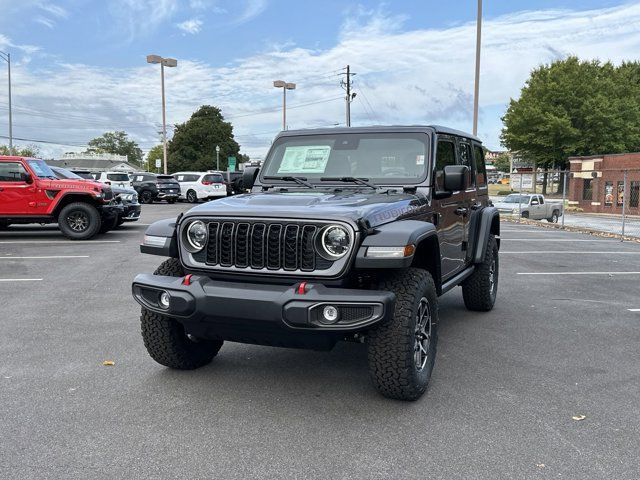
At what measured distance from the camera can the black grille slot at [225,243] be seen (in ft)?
12.4

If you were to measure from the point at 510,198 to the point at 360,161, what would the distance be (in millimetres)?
24537

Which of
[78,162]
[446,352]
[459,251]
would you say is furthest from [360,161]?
[78,162]

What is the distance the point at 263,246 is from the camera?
366 cm

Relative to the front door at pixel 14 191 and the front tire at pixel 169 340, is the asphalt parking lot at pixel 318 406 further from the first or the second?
the front door at pixel 14 191

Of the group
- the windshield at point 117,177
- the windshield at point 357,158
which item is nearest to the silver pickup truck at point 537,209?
the windshield at point 117,177

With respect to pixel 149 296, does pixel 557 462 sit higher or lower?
lower

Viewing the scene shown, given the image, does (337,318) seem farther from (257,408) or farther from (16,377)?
(16,377)

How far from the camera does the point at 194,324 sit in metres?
3.70

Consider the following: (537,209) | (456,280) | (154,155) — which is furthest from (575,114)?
(154,155)

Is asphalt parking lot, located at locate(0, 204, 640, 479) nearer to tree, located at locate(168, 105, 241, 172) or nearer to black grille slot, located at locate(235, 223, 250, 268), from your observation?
black grille slot, located at locate(235, 223, 250, 268)

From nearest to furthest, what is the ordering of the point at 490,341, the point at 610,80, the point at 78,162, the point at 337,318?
the point at 337,318 < the point at 490,341 < the point at 610,80 < the point at 78,162

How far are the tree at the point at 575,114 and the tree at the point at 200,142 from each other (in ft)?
130

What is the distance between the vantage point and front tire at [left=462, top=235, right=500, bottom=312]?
6.27m

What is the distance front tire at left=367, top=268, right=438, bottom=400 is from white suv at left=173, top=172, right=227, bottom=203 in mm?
26306
